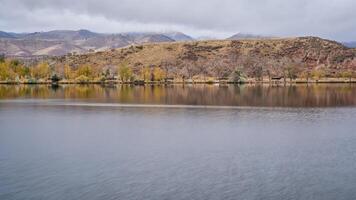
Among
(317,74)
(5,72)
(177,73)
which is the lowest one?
(317,74)

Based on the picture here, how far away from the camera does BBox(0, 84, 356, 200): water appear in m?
21.5

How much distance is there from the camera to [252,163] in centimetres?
2686

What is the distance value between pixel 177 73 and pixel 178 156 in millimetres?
154554

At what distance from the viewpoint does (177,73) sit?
183 meters

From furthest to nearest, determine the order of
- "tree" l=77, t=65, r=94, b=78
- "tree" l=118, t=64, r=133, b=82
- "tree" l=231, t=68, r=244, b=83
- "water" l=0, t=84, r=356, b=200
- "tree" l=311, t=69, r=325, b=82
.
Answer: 1. "tree" l=311, t=69, r=325, b=82
2. "tree" l=77, t=65, r=94, b=78
3. "tree" l=231, t=68, r=244, b=83
4. "tree" l=118, t=64, r=133, b=82
5. "water" l=0, t=84, r=356, b=200

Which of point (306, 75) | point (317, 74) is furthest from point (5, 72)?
point (317, 74)

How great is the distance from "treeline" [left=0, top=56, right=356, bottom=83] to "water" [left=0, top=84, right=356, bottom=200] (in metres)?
112

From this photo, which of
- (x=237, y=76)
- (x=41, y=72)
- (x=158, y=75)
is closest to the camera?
(x=237, y=76)

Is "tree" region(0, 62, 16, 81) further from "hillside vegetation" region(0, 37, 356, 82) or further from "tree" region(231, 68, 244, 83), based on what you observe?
"tree" region(231, 68, 244, 83)

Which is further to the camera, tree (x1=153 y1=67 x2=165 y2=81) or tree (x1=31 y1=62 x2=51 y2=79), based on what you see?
tree (x1=153 y1=67 x2=165 y2=81)

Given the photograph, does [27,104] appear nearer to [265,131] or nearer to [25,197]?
[265,131]

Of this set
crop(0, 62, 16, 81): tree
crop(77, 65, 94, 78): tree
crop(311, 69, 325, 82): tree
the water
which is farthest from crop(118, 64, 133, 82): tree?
the water

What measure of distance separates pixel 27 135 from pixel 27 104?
107ft

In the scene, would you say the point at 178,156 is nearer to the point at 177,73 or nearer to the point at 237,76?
the point at 237,76
